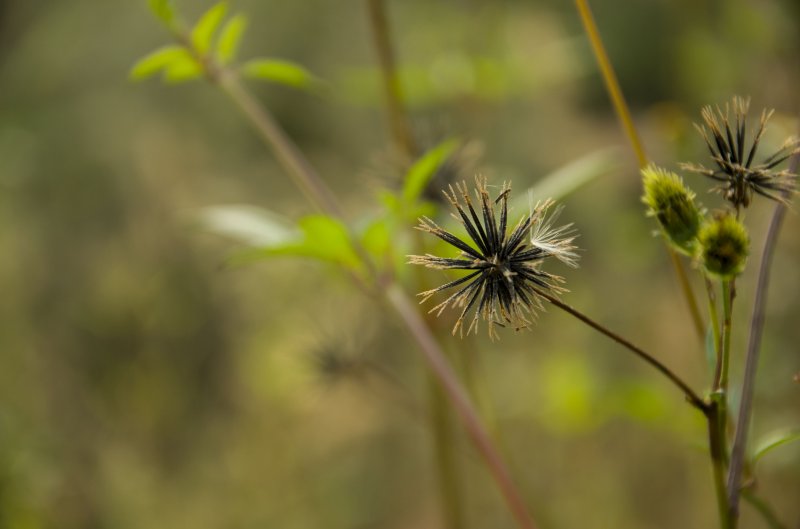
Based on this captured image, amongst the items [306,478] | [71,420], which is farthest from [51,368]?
[306,478]

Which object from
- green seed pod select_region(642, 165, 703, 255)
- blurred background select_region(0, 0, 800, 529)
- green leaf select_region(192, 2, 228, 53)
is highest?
blurred background select_region(0, 0, 800, 529)

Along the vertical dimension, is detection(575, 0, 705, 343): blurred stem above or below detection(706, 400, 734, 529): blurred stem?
above

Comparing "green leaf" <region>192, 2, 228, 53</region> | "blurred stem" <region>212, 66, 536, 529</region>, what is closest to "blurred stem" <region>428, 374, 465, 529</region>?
"blurred stem" <region>212, 66, 536, 529</region>

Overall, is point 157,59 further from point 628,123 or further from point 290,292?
point 290,292

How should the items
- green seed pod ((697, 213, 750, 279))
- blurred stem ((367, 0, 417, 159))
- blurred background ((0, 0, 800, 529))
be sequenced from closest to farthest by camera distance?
green seed pod ((697, 213, 750, 279)), blurred stem ((367, 0, 417, 159)), blurred background ((0, 0, 800, 529))

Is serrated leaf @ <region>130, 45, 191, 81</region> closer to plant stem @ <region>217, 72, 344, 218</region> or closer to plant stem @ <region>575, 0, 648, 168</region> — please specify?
plant stem @ <region>217, 72, 344, 218</region>

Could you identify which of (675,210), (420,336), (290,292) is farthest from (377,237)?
(290,292)

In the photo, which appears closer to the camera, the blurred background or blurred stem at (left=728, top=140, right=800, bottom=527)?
blurred stem at (left=728, top=140, right=800, bottom=527)

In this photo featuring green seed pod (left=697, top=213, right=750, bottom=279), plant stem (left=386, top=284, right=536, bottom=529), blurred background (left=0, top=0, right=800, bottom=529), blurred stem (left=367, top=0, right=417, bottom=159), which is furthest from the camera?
blurred background (left=0, top=0, right=800, bottom=529)
